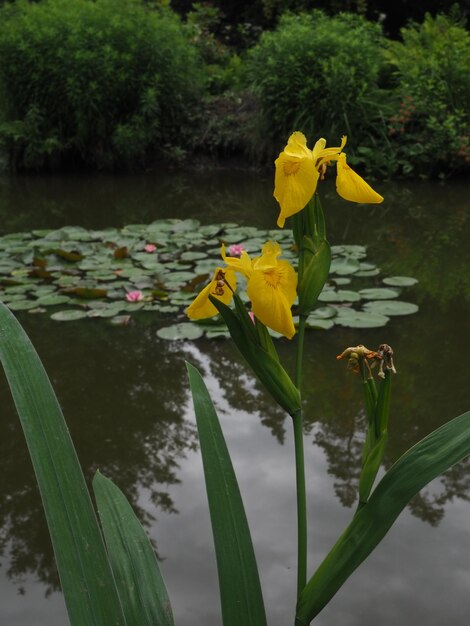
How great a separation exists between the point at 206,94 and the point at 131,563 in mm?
6468

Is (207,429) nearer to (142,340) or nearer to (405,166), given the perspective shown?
(142,340)

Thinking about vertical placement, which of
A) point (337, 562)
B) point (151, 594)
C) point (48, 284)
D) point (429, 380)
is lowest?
point (48, 284)

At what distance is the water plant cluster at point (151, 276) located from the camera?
113 inches

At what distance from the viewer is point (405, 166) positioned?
5.73 meters

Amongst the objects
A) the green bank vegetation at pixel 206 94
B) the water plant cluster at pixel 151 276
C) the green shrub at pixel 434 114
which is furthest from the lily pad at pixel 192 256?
the green shrub at pixel 434 114

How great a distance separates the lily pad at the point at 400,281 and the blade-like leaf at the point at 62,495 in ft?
8.28

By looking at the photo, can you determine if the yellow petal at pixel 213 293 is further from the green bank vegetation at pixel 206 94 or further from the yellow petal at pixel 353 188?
the green bank vegetation at pixel 206 94

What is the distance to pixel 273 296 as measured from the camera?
0.74 m

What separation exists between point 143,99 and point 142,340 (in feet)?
13.1

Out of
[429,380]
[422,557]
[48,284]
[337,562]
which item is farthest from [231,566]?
[48,284]

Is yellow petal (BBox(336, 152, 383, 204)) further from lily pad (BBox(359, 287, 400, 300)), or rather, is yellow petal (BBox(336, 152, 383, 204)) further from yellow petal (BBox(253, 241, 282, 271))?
lily pad (BBox(359, 287, 400, 300))

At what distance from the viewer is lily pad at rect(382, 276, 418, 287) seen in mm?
3174

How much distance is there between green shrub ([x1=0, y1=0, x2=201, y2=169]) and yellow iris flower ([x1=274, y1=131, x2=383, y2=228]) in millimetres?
5636

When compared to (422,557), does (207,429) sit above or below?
above
